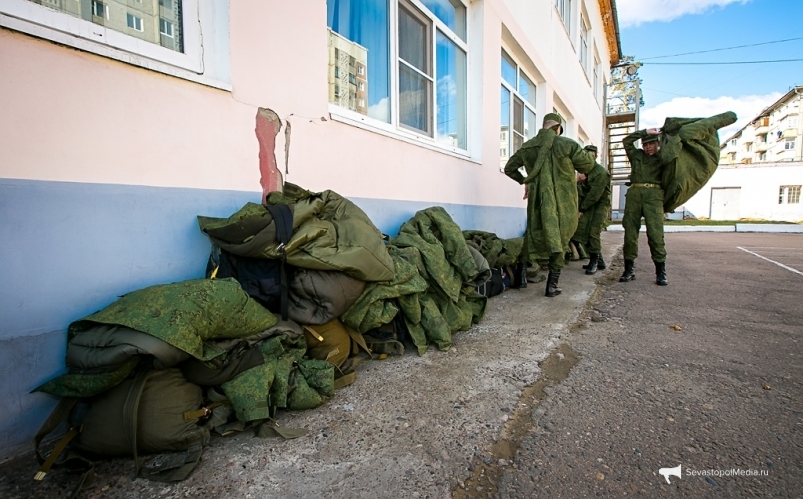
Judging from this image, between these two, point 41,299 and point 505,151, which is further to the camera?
point 505,151

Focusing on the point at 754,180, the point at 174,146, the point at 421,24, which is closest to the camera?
the point at 174,146

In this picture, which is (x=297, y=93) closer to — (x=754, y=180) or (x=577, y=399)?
(x=577, y=399)

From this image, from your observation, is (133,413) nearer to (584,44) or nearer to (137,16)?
(137,16)

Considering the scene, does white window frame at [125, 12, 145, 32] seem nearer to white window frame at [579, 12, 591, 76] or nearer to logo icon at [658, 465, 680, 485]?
logo icon at [658, 465, 680, 485]

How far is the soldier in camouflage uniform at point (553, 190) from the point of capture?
389 centimetres

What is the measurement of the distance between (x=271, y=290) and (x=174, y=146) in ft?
2.68

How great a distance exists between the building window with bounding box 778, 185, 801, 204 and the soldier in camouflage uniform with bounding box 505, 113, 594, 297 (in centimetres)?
3818

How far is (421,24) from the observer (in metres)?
4.17

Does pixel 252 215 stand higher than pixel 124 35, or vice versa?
pixel 124 35

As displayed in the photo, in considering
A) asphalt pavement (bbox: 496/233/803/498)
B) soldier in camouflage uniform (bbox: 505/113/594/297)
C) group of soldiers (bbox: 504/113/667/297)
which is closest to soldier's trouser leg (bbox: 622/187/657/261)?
group of soldiers (bbox: 504/113/667/297)

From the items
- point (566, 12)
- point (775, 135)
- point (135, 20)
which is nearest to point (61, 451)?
point (135, 20)

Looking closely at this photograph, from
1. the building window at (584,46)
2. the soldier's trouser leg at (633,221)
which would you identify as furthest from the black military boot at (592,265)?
the building window at (584,46)

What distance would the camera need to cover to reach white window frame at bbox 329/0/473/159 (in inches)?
121

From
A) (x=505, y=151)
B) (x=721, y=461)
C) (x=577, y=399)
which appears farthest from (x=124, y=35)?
(x=505, y=151)
